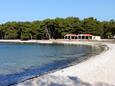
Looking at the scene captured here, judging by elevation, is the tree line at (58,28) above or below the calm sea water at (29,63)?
above

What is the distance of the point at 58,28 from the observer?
423 feet

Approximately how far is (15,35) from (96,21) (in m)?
37.1

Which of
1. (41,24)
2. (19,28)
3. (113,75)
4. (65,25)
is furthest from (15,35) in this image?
(113,75)

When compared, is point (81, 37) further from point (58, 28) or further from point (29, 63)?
point (29, 63)

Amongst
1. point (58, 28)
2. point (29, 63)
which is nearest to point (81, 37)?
point (58, 28)

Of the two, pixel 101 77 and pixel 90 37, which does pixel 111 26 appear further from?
pixel 101 77

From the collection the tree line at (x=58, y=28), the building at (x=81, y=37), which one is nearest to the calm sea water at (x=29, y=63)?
the building at (x=81, y=37)

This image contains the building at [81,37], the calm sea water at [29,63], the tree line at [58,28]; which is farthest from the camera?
the tree line at [58,28]

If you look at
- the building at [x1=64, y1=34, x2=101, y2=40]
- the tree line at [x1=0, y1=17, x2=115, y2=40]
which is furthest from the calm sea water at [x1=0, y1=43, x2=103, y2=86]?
the tree line at [x1=0, y1=17, x2=115, y2=40]

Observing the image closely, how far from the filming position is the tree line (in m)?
124

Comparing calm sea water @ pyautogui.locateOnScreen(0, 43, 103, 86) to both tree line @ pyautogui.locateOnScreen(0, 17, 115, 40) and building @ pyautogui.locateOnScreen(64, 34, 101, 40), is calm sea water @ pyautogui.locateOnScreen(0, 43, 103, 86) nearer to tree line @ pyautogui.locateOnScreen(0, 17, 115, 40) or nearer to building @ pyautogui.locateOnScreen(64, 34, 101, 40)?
building @ pyautogui.locateOnScreen(64, 34, 101, 40)

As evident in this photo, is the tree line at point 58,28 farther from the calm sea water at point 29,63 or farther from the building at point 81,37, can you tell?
the calm sea water at point 29,63

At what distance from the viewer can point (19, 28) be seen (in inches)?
5630

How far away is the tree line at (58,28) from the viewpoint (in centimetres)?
12388
